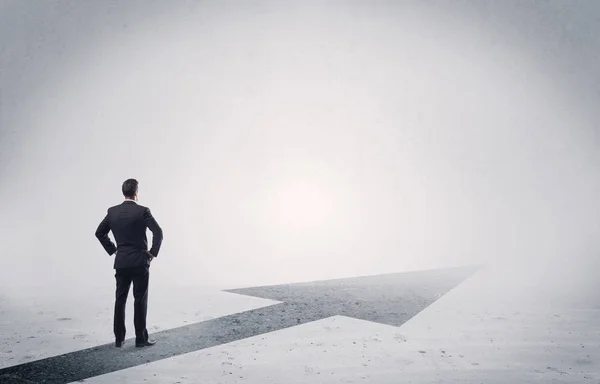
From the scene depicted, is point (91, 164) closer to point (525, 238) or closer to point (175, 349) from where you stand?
point (175, 349)

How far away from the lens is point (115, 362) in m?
3.37

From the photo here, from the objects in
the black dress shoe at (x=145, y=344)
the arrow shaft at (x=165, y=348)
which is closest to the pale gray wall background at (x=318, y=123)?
the arrow shaft at (x=165, y=348)

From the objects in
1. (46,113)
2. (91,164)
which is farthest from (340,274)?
(46,113)

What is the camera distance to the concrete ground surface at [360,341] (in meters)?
3.13

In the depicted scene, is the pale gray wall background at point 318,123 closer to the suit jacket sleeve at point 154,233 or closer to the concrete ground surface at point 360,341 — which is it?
the concrete ground surface at point 360,341

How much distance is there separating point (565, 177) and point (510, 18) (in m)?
3.56

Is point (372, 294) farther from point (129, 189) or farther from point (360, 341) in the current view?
point (129, 189)

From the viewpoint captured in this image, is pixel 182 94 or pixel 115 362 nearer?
pixel 115 362

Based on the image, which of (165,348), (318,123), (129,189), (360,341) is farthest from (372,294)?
(318,123)

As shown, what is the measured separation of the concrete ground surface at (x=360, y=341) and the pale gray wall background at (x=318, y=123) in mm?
4236

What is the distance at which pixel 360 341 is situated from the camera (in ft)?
12.9

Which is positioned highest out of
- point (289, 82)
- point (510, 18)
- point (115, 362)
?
point (510, 18)

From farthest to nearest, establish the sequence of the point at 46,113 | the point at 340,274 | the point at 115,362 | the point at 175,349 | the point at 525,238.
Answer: the point at 525,238 → the point at 46,113 → the point at 340,274 → the point at 175,349 → the point at 115,362

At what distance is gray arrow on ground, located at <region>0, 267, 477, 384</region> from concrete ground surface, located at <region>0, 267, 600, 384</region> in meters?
0.11
